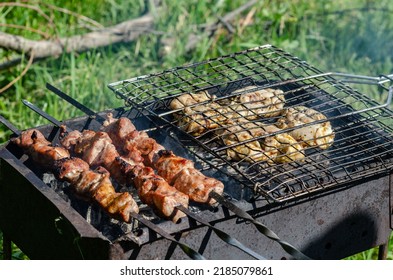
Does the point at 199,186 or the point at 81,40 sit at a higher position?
the point at 199,186

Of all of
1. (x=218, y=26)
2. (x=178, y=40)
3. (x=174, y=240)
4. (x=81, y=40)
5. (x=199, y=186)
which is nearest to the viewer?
(x=174, y=240)

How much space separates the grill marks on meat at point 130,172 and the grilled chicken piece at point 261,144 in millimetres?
410

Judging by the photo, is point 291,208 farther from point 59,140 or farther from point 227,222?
point 59,140

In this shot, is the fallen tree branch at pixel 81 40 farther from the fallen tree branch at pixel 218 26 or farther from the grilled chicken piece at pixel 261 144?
the grilled chicken piece at pixel 261 144

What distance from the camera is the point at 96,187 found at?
3.60 m

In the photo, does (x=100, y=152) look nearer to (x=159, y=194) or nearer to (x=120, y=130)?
(x=120, y=130)

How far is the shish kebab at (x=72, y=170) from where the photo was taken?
3.43m

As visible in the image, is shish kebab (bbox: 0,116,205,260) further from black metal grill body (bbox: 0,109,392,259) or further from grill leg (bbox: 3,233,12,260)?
grill leg (bbox: 3,233,12,260)

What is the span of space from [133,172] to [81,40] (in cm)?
332

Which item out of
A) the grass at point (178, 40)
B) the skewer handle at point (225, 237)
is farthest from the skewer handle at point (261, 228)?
the grass at point (178, 40)

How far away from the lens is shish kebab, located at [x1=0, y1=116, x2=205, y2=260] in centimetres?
343

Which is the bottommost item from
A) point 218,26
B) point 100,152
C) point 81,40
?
point 218,26

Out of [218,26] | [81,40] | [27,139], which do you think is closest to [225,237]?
[27,139]

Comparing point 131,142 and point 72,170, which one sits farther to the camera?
point 131,142
